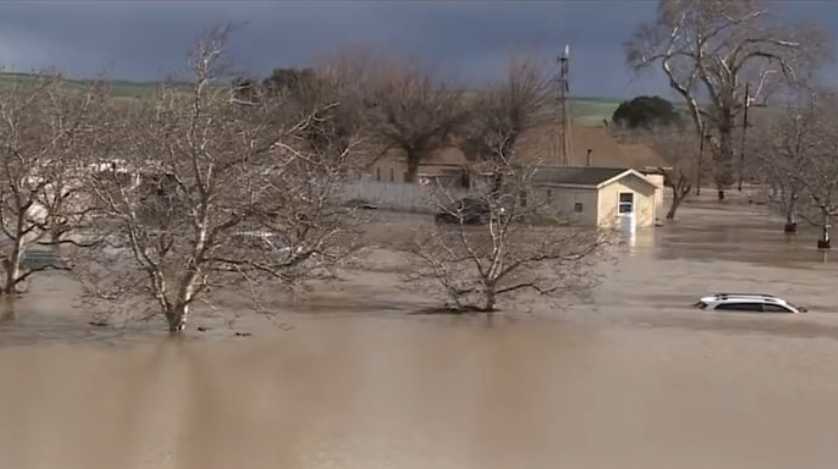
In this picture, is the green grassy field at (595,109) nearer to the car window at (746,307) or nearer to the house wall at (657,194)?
the house wall at (657,194)

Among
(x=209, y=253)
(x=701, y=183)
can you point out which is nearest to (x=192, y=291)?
(x=209, y=253)

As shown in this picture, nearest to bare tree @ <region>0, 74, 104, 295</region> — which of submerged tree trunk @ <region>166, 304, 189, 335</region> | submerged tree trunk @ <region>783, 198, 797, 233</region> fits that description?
submerged tree trunk @ <region>166, 304, 189, 335</region>

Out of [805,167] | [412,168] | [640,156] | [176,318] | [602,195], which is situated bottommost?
[176,318]

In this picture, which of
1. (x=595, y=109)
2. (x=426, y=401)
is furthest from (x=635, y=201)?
(x=595, y=109)

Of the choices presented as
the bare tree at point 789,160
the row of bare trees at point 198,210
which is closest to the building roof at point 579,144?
the bare tree at point 789,160

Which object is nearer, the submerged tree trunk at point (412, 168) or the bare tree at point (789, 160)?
the bare tree at point (789, 160)

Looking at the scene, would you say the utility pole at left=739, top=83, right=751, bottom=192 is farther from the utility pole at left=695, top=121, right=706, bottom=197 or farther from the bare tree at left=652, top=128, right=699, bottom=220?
the bare tree at left=652, top=128, right=699, bottom=220

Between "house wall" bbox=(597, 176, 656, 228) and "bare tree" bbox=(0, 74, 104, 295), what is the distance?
22695mm

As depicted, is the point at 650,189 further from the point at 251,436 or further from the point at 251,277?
the point at 251,436

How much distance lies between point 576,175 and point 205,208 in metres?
28.7

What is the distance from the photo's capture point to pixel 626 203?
1785 inches

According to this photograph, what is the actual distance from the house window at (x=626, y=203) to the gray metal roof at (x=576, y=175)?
99cm

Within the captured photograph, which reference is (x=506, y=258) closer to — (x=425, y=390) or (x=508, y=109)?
(x=425, y=390)

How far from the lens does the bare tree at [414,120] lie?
60.8 metres
